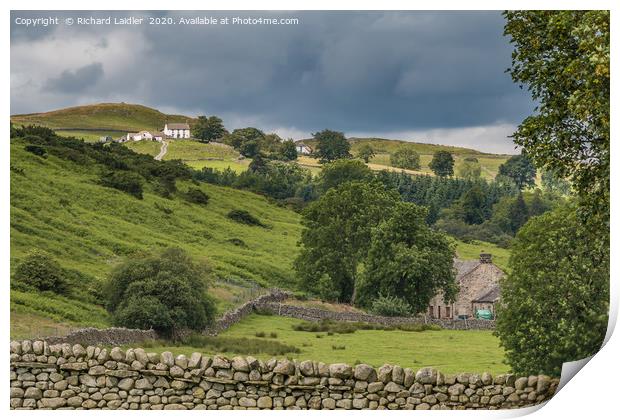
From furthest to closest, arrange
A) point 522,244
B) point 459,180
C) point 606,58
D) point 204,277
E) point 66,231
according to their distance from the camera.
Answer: point 459,180
point 66,231
point 204,277
point 522,244
point 606,58

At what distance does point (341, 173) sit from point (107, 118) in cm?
1005

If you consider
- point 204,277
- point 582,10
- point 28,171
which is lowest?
point 204,277

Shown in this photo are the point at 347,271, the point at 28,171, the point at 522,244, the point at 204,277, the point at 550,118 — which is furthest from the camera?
the point at 347,271

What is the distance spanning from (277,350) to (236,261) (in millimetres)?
9770

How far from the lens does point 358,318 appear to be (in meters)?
33.8

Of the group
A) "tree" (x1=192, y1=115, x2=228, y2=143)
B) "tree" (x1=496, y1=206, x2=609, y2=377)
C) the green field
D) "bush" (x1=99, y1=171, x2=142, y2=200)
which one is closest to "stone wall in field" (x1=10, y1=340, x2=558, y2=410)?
the green field

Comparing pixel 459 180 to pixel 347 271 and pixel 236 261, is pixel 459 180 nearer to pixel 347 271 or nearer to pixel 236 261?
pixel 347 271

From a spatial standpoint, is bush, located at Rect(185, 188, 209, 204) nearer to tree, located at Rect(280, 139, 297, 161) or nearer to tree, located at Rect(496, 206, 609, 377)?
tree, located at Rect(280, 139, 297, 161)

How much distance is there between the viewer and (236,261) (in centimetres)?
3425

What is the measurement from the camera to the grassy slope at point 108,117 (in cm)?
2755

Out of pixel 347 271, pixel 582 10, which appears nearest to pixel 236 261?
pixel 347 271

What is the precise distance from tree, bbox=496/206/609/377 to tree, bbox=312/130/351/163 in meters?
8.19

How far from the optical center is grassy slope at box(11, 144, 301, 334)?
28.6 metres

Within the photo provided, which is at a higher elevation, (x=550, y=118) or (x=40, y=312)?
(x=550, y=118)
